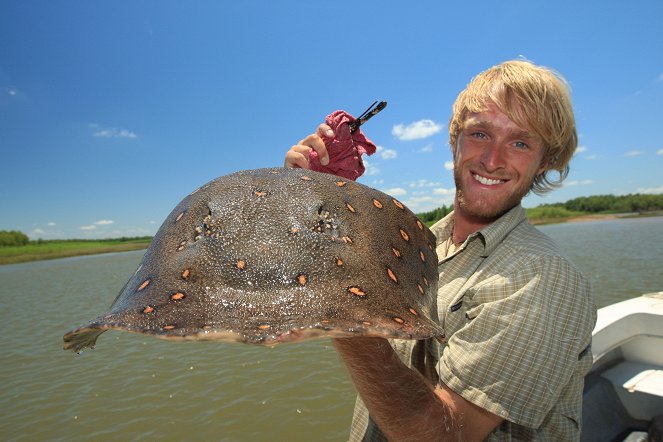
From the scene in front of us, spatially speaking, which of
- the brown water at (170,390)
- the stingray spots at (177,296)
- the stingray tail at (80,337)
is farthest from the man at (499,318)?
the brown water at (170,390)

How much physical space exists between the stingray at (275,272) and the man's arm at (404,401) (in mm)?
316

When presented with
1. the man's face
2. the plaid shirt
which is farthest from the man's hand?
the plaid shirt

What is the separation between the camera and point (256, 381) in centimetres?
802

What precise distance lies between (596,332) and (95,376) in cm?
1004

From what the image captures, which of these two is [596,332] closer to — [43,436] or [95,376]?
[43,436]

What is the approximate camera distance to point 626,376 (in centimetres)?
430

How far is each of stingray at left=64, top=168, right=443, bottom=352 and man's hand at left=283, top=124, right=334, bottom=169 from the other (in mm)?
876

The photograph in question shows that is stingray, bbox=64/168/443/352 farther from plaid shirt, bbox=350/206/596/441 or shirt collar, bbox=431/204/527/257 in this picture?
shirt collar, bbox=431/204/527/257

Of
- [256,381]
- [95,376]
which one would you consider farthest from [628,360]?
[95,376]

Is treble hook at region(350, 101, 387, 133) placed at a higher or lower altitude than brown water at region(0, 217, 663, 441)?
higher

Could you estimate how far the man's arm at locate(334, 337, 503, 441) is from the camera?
1527 millimetres

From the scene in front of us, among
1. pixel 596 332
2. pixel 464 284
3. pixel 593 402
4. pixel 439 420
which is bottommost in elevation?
pixel 593 402

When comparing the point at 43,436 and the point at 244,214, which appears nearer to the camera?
the point at 244,214

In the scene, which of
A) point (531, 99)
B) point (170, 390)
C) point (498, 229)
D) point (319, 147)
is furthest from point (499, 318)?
point (170, 390)
